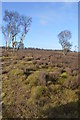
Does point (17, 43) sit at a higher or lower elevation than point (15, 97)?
higher

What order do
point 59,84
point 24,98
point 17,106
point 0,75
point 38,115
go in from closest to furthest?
1. point 38,115
2. point 17,106
3. point 24,98
4. point 59,84
5. point 0,75

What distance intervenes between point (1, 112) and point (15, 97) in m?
1.57

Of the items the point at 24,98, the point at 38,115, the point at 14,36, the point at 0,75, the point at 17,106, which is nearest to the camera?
the point at 38,115

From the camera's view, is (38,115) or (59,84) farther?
(59,84)

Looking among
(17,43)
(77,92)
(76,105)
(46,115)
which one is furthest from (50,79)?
(17,43)

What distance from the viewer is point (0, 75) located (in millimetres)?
10805

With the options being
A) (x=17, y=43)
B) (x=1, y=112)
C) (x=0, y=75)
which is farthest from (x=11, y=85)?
(x=17, y=43)

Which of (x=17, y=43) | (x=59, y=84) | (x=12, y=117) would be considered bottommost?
(x=12, y=117)

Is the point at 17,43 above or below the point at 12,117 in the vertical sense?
above

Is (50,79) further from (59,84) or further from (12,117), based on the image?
(12,117)

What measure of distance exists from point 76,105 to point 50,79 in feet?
9.50

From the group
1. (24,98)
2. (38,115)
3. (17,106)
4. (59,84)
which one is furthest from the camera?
(59,84)

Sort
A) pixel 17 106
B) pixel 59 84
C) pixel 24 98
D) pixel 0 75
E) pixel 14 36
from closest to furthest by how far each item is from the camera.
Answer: pixel 17 106, pixel 24 98, pixel 59 84, pixel 0 75, pixel 14 36

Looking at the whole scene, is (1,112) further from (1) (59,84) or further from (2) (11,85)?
(1) (59,84)
